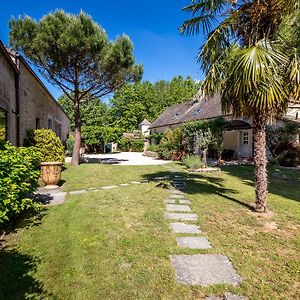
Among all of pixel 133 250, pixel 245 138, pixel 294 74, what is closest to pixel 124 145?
pixel 245 138

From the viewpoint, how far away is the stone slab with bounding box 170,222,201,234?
5.22 meters

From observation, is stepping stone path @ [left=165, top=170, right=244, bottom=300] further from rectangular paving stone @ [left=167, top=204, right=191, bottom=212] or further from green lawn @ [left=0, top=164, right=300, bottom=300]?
rectangular paving stone @ [left=167, top=204, right=191, bottom=212]

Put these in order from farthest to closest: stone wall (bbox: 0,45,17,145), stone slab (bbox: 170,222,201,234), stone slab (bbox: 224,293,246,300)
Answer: stone wall (bbox: 0,45,17,145), stone slab (bbox: 170,222,201,234), stone slab (bbox: 224,293,246,300)

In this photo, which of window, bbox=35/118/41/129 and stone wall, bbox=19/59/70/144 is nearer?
stone wall, bbox=19/59/70/144

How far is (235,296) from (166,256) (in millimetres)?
1283

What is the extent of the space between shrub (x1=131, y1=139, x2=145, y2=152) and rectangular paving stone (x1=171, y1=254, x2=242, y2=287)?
3456 cm

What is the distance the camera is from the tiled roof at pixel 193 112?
77.0 feet

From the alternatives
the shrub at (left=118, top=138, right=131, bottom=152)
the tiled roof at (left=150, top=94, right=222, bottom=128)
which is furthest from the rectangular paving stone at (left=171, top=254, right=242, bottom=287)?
the shrub at (left=118, top=138, right=131, bottom=152)

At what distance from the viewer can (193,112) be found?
28469mm

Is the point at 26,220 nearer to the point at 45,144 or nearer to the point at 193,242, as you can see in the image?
the point at 193,242

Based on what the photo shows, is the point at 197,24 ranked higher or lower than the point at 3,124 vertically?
higher

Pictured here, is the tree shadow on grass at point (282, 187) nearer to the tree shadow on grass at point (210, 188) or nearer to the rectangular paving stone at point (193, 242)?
the tree shadow on grass at point (210, 188)

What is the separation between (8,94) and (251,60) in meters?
8.07

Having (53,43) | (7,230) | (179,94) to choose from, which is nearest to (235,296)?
(7,230)
